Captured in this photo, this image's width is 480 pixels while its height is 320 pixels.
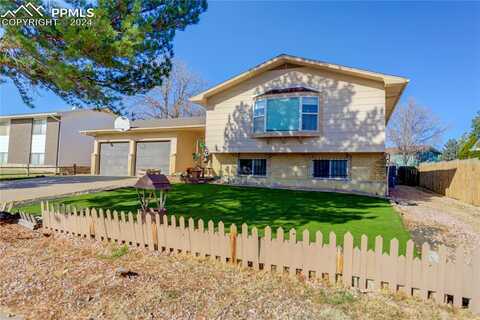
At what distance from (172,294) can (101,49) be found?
5104 mm

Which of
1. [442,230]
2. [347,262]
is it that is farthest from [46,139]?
[442,230]

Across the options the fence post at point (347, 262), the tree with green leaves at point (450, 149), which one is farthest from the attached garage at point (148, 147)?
the tree with green leaves at point (450, 149)

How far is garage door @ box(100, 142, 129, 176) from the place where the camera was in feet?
71.7

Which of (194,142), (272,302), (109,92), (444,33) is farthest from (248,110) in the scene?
(272,302)

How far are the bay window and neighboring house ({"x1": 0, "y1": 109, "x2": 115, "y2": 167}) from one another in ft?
63.8

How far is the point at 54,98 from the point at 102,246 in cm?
547

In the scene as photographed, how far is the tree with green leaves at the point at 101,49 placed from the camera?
18.2ft

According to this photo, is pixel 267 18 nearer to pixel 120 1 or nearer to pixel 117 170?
pixel 120 1

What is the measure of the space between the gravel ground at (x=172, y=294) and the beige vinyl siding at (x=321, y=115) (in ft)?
33.9

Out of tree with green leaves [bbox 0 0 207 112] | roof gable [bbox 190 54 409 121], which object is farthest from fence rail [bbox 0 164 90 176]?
tree with green leaves [bbox 0 0 207 112]

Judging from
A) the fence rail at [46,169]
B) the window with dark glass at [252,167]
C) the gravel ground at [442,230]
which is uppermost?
the window with dark glass at [252,167]

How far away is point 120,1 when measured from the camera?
6.16 m

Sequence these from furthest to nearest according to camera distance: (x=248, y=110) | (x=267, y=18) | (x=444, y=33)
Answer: (x=248, y=110) < (x=444, y=33) < (x=267, y=18)

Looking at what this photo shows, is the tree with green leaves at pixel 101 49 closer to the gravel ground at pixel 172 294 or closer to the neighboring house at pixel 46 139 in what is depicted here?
the gravel ground at pixel 172 294
